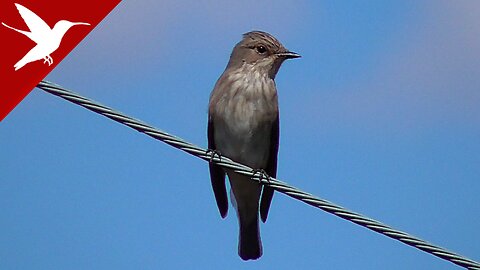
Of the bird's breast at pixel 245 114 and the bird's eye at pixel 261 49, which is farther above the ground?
the bird's eye at pixel 261 49

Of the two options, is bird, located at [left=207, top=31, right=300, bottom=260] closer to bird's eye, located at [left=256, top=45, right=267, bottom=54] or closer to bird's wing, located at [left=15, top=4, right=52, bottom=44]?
bird's eye, located at [left=256, top=45, right=267, bottom=54]

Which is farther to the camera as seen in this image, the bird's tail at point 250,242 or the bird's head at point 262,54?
the bird's tail at point 250,242

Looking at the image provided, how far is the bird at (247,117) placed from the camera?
8.50m

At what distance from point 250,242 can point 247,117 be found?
1461 mm

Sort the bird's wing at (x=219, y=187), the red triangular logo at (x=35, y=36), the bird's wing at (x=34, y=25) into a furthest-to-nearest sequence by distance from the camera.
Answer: the bird's wing at (x=219, y=187) < the bird's wing at (x=34, y=25) < the red triangular logo at (x=35, y=36)

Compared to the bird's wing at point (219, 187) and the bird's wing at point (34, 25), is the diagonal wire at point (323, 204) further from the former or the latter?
the bird's wing at point (219, 187)

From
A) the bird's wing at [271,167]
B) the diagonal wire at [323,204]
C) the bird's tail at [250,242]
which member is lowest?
the diagonal wire at [323,204]

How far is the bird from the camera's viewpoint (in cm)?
850

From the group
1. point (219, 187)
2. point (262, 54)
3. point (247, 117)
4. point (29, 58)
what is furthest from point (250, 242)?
point (29, 58)

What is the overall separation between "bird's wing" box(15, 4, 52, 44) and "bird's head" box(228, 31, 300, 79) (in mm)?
2801

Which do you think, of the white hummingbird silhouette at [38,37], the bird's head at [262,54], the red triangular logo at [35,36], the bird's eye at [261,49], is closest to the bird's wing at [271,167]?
the bird's head at [262,54]

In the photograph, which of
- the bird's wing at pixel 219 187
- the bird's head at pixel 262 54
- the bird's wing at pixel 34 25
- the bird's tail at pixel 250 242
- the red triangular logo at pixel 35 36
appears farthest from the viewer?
the bird's tail at pixel 250 242

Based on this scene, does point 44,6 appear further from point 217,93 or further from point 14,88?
point 217,93

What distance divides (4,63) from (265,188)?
3544 millimetres
